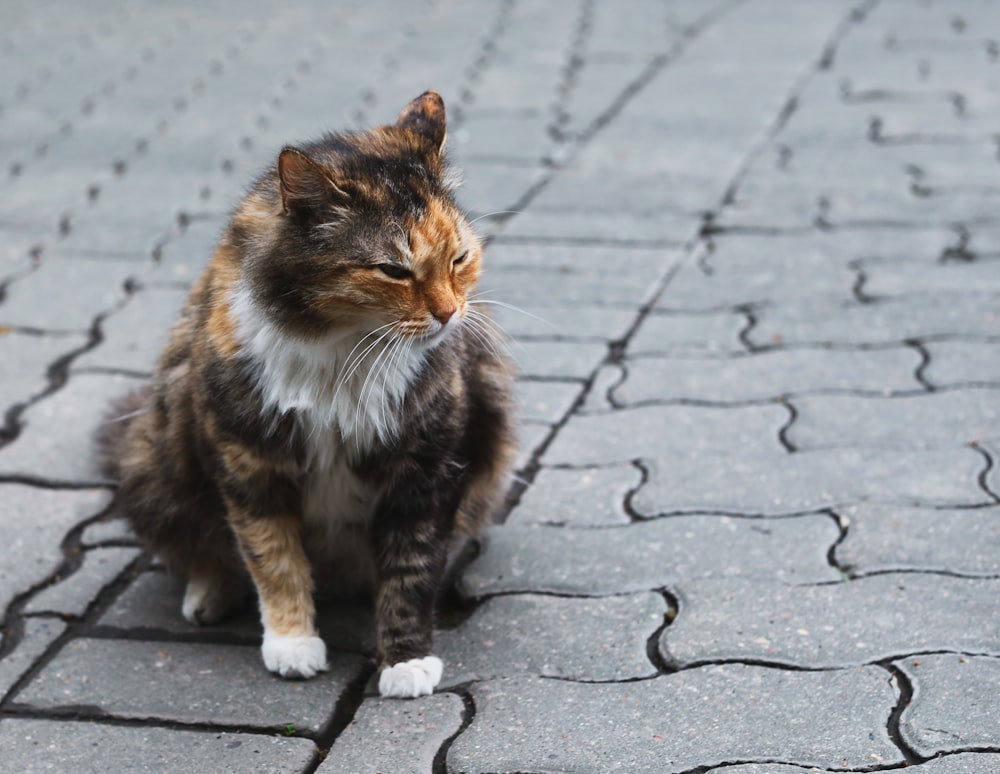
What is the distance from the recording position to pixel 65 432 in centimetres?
381

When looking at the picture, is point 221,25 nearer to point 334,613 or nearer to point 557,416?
point 557,416

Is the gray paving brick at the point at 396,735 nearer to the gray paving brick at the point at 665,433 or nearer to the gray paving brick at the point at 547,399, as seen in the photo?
the gray paving brick at the point at 665,433

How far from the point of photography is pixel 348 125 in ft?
20.5

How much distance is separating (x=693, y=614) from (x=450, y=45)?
213 inches

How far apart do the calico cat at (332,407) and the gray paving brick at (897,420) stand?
1.15 m

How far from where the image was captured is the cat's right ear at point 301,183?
7.89ft

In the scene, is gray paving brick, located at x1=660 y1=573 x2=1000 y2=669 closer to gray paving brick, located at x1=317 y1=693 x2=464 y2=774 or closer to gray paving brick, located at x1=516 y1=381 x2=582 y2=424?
gray paving brick, located at x1=317 y1=693 x2=464 y2=774

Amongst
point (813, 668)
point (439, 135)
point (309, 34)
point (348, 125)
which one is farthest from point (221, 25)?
point (813, 668)

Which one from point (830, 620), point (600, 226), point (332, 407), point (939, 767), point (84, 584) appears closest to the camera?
point (939, 767)

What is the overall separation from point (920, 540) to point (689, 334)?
137 centimetres

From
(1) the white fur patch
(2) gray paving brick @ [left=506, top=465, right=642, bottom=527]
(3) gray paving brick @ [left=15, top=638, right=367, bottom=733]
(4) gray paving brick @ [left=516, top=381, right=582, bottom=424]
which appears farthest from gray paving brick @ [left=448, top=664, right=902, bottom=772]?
(4) gray paving brick @ [left=516, top=381, right=582, bottom=424]

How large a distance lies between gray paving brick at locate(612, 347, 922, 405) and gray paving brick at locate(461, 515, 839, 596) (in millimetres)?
743

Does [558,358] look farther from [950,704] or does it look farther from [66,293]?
[950,704]

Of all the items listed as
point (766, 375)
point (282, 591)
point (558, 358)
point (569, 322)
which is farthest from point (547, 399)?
point (282, 591)
